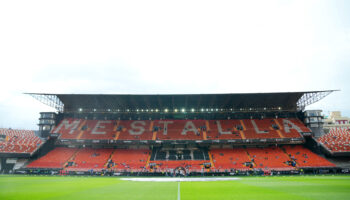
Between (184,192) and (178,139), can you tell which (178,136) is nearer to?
(178,139)

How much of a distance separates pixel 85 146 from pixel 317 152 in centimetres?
5503

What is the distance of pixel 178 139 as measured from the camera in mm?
48031

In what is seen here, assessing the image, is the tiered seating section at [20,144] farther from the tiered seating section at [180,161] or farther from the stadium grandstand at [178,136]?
the tiered seating section at [180,161]

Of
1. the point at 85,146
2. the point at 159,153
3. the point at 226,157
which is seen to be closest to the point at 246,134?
the point at 226,157

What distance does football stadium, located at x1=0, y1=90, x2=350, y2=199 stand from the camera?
132 feet

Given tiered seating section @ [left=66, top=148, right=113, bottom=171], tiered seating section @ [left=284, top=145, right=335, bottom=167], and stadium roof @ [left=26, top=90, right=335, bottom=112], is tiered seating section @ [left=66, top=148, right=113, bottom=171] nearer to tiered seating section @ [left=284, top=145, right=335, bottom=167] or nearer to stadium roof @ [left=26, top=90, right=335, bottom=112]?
stadium roof @ [left=26, top=90, right=335, bottom=112]

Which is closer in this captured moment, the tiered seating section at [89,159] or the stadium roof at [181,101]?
the tiered seating section at [89,159]

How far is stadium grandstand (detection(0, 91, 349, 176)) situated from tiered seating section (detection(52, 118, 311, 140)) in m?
0.23

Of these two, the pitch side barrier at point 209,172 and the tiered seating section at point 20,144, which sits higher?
the tiered seating section at point 20,144

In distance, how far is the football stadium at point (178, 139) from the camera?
4028 centimetres

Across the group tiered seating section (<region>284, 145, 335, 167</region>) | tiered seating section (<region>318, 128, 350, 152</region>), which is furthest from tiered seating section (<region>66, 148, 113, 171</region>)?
tiered seating section (<region>318, 128, 350, 152</region>)

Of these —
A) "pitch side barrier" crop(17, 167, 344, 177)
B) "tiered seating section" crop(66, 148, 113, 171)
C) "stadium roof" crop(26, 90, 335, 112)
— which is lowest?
"pitch side barrier" crop(17, 167, 344, 177)

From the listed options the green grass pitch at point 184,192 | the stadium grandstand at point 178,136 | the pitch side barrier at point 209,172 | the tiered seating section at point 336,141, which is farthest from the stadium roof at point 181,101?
the green grass pitch at point 184,192

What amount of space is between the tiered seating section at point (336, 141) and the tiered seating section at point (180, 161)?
3.32 m
